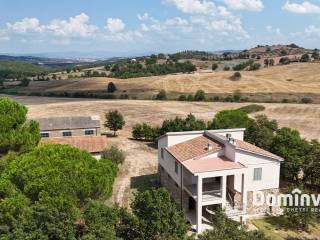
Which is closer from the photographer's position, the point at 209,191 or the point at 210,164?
the point at 210,164

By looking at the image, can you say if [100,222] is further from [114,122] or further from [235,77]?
[235,77]

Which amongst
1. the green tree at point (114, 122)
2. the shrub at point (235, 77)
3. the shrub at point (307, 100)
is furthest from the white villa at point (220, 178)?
the shrub at point (235, 77)

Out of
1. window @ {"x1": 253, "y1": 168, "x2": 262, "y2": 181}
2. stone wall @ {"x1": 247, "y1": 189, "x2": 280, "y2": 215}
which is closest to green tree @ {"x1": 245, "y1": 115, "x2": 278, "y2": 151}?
stone wall @ {"x1": 247, "y1": 189, "x2": 280, "y2": 215}

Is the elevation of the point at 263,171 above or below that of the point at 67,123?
above

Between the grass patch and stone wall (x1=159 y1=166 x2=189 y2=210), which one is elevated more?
stone wall (x1=159 y1=166 x2=189 y2=210)

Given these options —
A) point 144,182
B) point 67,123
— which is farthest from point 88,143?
point 144,182

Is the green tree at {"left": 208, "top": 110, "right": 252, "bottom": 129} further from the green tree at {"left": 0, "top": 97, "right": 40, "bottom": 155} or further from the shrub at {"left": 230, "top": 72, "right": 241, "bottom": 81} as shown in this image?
the shrub at {"left": 230, "top": 72, "right": 241, "bottom": 81}

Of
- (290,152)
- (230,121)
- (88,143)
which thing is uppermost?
(230,121)

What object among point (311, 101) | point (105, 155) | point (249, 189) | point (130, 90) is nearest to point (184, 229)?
point (249, 189)
